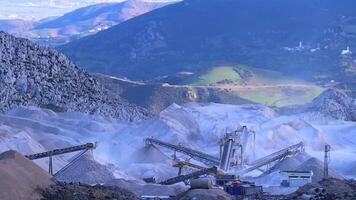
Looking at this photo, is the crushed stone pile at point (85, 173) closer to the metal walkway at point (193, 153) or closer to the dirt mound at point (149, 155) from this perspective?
the metal walkway at point (193, 153)

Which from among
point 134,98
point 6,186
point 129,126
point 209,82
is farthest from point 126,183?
point 209,82

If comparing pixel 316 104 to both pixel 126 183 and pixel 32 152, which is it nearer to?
pixel 32 152

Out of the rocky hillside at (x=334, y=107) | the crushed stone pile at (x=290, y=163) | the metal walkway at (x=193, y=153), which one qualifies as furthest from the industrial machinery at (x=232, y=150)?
the rocky hillside at (x=334, y=107)

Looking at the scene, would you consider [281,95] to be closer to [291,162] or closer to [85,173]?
[291,162]

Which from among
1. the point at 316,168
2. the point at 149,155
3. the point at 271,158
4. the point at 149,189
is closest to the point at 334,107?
the point at 271,158

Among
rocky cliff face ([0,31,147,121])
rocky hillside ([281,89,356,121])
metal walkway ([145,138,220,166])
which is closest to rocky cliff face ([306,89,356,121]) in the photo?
rocky hillside ([281,89,356,121])

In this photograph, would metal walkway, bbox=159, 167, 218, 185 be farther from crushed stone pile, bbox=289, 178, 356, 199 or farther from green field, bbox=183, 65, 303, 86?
green field, bbox=183, 65, 303, 86
